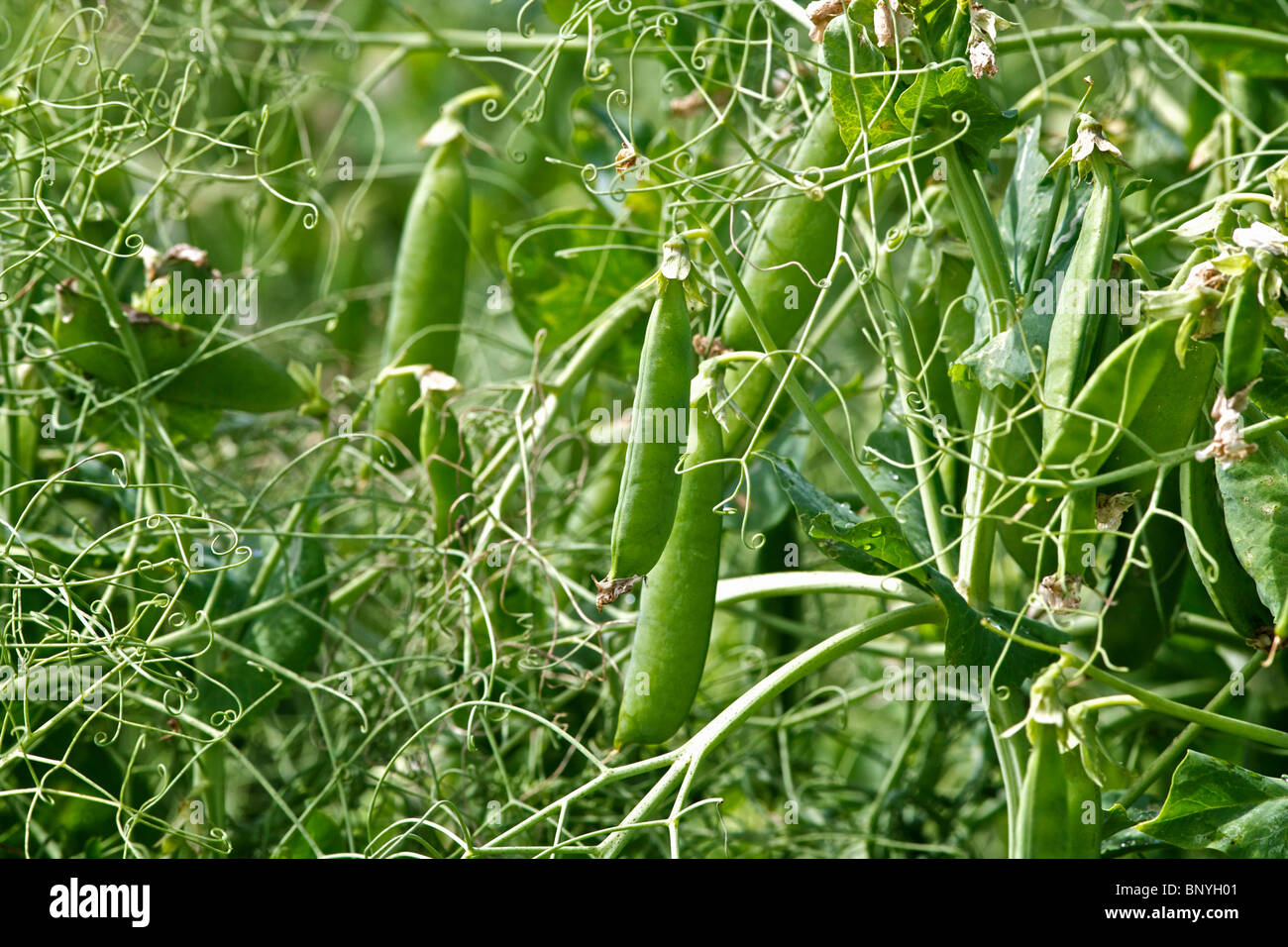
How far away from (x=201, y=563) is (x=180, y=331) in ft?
0.71

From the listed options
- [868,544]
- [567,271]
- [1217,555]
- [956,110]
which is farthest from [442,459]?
[1217,555]

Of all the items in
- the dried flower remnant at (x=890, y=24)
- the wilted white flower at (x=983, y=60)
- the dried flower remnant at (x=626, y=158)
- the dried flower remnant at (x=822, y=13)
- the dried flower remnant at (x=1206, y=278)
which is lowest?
the dried flower remnant at (x=1206, y=278)

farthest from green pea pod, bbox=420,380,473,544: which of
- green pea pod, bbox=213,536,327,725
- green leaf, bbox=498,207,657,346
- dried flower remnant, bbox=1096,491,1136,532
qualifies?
dried flower remnant, bbox=1096,491,1136,532

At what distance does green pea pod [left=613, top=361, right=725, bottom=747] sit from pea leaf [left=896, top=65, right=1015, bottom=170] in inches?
9.9

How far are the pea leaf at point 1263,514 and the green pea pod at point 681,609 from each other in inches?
13.3

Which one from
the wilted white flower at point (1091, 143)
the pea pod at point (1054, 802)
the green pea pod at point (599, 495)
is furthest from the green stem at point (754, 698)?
the green pea pod at point (599, 495)

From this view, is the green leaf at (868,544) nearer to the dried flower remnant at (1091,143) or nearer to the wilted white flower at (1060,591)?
the wilted white flower at (1060,591)

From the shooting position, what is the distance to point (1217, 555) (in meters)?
0.80

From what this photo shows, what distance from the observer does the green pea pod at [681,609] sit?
0.82 m
